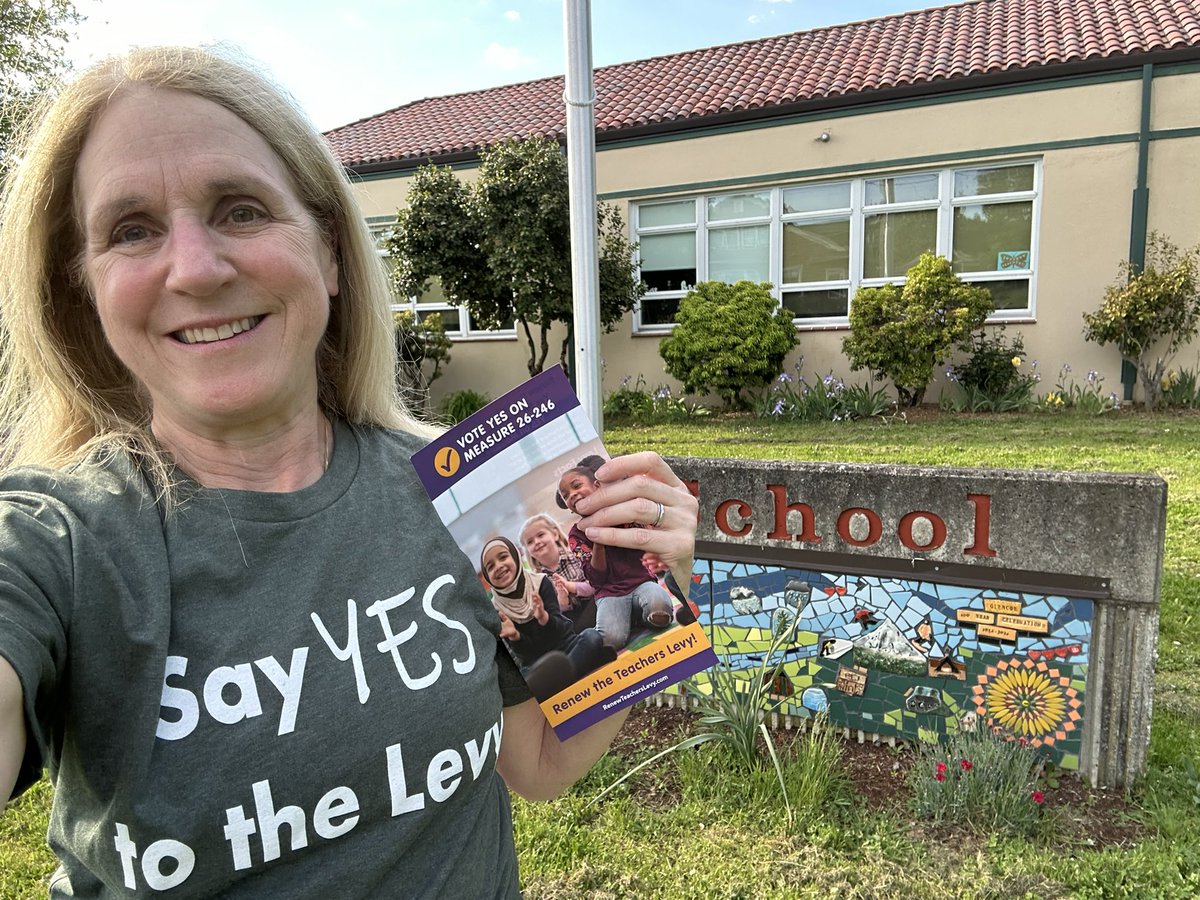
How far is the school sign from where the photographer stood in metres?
2.66

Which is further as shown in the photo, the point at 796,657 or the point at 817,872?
the point at 796,657

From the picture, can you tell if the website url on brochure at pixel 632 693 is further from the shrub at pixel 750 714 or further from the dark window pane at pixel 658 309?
the dark window pane at pixel 658 309

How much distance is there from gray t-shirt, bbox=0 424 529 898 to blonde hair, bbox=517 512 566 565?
0.08m

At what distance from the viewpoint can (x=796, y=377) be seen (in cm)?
1167

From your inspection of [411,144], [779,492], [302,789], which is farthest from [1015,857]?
[411,144]

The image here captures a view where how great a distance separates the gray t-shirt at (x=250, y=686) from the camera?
2.80 ft

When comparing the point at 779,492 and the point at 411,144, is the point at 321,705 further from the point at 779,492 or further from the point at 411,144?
the point at 411,144

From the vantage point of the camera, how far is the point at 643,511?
1135 millimetres

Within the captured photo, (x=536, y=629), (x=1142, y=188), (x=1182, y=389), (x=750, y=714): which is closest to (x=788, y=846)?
(x=750, y=714)

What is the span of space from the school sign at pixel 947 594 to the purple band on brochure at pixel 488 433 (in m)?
2.07

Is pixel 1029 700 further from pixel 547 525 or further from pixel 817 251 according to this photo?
pixel 817 251

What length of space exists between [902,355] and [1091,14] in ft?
20.5

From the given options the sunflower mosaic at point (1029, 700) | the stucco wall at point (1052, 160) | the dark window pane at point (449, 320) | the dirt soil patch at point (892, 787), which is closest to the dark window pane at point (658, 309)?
the stucco wall at point (1052, 160)

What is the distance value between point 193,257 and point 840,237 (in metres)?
12.0
